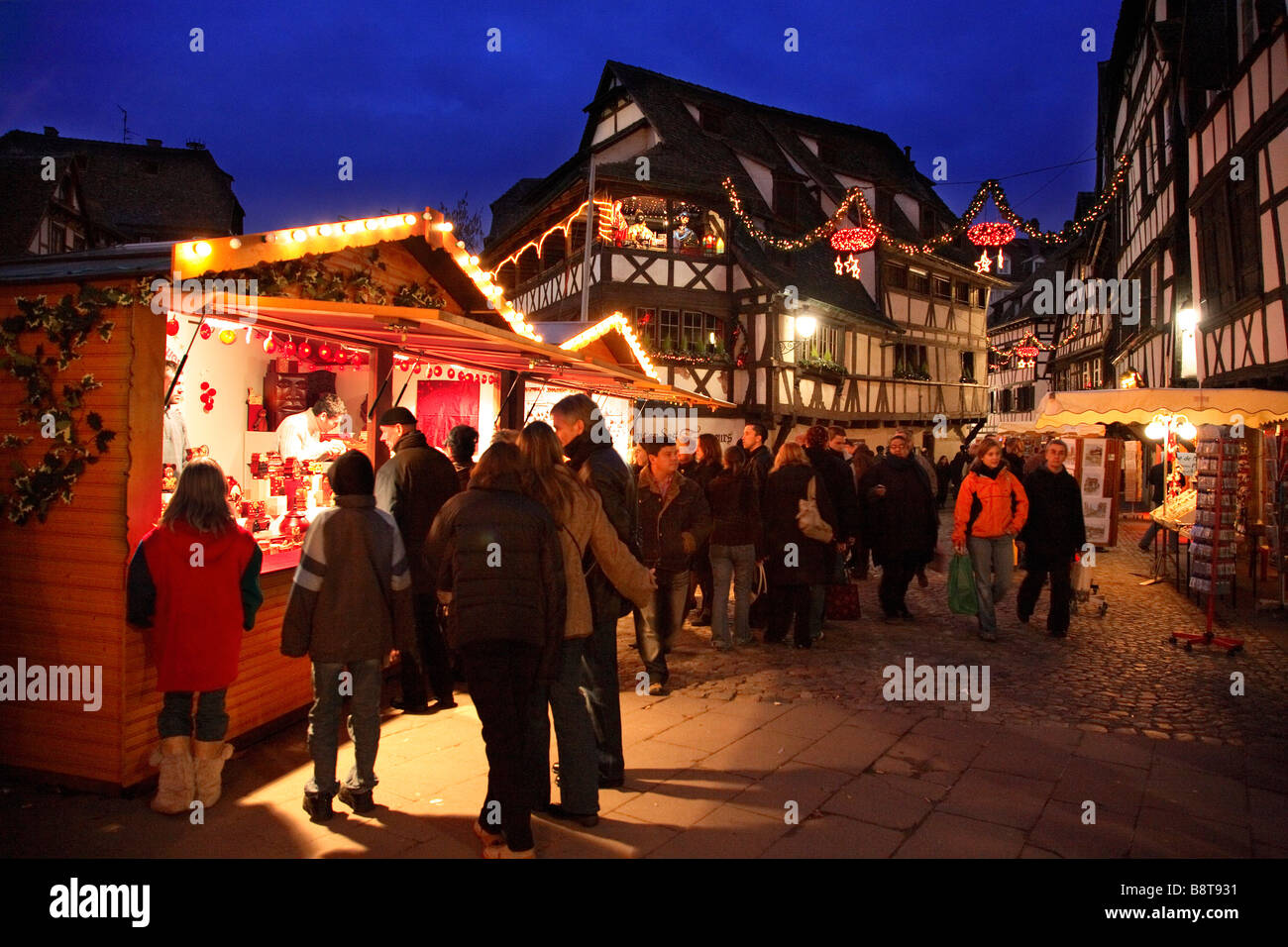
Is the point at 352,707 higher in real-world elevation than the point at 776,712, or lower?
higher

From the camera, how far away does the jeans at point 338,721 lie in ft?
12.8

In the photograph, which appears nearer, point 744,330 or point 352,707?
point 352,707

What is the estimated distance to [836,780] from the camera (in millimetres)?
4598

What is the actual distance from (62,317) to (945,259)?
99.1 feet

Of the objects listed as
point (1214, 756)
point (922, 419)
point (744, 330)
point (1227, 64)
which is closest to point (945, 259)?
point (922, 419)

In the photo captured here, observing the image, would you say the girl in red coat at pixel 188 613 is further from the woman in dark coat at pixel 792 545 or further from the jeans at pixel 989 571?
the jeans at pixel 989 571

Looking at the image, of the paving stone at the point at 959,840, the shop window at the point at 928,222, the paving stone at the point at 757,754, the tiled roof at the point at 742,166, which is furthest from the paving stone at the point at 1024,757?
the shop window at the point at 928,222

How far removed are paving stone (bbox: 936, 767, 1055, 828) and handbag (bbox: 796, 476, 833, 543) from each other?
2.93 m

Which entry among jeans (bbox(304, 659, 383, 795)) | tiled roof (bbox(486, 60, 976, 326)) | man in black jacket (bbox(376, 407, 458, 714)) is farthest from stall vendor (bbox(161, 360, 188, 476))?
tiled roof (bbox(486, 60, 976, 326))

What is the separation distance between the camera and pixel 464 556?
136 inches

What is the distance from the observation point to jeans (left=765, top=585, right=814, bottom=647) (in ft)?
25.1

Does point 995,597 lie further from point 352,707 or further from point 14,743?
point 14,743

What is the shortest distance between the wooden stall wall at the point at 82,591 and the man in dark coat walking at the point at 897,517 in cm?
679

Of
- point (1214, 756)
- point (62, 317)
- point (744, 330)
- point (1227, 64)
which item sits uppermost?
point (1227, 64)
